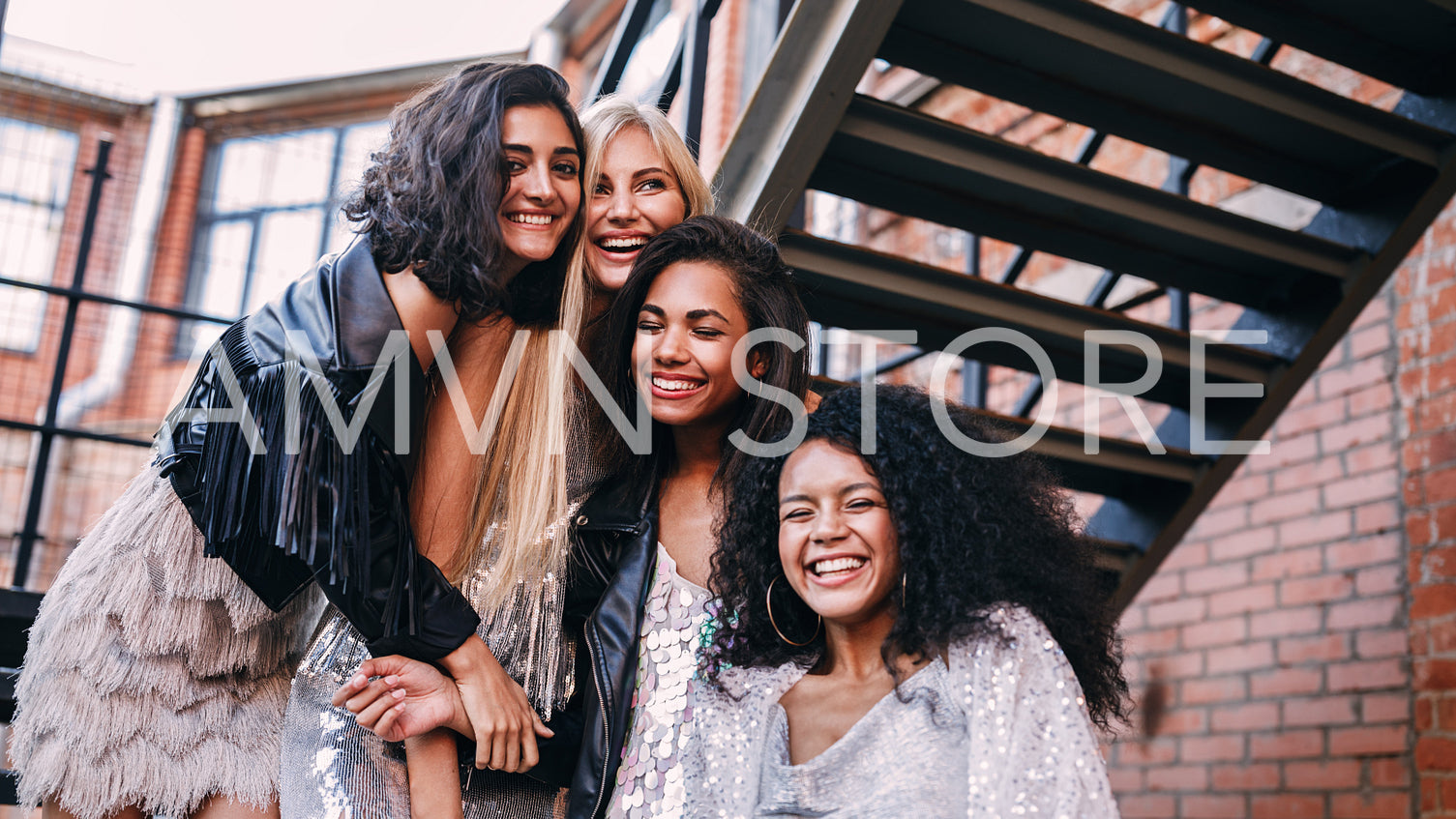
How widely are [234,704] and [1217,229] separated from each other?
246 centimetres

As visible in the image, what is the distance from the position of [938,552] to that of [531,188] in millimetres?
906

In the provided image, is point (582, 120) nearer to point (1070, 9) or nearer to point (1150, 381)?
point (1070, 9)

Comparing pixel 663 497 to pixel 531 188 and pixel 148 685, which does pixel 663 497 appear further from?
pixel 148 685

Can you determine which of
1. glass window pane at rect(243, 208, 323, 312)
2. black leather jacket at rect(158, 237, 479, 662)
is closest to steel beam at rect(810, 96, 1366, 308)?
black leather jacket at rect(158, 237, 479, 662)

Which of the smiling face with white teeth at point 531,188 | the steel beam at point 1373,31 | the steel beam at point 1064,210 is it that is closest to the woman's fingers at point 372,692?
the smiling face with white teeth at point 531,188

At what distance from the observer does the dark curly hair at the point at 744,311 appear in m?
2.11

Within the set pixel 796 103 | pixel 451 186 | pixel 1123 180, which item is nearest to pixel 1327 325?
pixel 1123 180

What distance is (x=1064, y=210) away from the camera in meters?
3.02

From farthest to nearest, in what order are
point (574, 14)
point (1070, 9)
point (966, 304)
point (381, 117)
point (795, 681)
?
point (381, 117), point (574, 14), point (966, 304), point (1070, 9), point (795, 681)

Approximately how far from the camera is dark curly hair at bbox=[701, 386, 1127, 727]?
1.83 meters

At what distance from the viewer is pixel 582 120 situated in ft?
7.75

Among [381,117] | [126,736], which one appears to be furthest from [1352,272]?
[381,117]

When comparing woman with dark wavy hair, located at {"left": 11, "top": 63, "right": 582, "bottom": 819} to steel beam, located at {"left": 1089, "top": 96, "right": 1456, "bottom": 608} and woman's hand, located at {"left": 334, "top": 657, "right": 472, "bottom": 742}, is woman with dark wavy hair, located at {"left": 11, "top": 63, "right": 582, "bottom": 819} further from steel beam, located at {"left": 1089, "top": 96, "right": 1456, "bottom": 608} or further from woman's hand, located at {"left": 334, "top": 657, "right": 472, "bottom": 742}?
steel beam, located at {"left": 1089, "top": 96, "right": 1456, "bottom": 608}

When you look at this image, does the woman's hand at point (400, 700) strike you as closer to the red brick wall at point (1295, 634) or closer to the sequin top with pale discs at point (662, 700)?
the sequin top with pale discs at point (662, 700)
